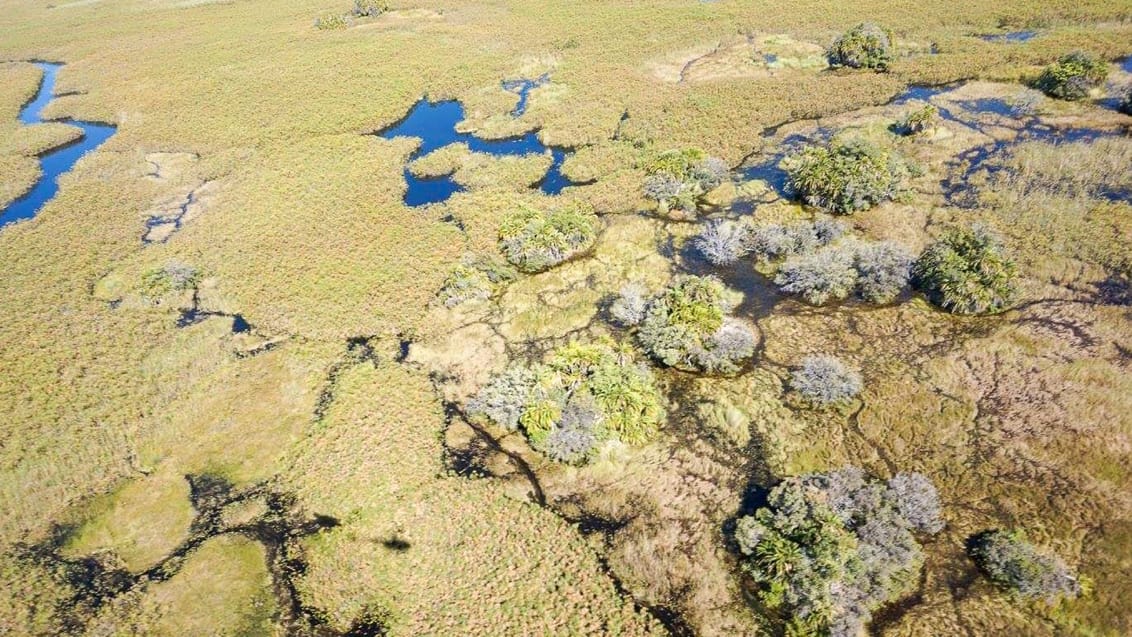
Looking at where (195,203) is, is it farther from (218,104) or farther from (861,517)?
(861,517)

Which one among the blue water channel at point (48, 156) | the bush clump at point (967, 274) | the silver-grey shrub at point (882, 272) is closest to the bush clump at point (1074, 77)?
the bush clump at point (967, 274)

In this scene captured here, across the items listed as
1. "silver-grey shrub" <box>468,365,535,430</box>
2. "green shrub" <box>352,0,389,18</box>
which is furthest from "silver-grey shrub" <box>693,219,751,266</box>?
"green shrub" <box>352,0,389,18</box>

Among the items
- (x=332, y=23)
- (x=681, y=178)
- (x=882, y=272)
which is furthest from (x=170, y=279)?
(x=332, y=23)

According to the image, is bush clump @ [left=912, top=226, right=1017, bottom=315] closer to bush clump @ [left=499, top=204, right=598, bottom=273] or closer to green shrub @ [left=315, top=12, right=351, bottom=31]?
bush clump @ [left=499, top=204, right=598, bottom=273]

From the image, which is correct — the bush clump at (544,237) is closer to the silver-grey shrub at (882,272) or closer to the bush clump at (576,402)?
the bush clump at (576,402)

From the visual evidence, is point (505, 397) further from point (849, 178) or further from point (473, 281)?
point (849, 178)

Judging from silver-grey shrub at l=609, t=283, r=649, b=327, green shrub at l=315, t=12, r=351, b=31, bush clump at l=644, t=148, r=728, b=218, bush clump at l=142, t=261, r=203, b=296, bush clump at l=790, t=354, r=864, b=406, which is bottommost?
bush clump at l=142, t=261, r=203, b=296

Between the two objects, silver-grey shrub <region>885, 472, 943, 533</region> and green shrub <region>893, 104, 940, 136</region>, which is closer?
silver-grey shrub <region>885, 472, 943, 533</region>
